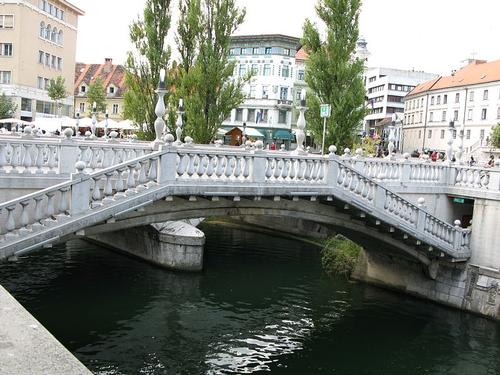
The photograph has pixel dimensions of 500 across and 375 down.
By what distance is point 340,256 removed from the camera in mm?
25844

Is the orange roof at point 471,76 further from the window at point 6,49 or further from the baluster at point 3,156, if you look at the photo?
the baluster at point 3,156

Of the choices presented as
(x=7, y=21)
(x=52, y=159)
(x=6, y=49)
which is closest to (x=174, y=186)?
(x=52, y=159)

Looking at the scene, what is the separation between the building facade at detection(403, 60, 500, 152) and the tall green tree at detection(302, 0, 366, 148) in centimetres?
3783

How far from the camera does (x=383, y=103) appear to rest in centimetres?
11225

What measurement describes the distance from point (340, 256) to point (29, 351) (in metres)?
21.1

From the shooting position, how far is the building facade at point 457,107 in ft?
228

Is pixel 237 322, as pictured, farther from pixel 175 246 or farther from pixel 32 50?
pixel 32 50

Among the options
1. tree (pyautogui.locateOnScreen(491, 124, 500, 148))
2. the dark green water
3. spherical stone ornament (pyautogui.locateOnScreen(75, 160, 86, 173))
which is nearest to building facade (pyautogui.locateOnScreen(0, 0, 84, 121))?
the dark green water

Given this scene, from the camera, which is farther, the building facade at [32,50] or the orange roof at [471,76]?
the orange roof at [471,76]

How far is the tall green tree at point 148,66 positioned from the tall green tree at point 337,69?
835cm

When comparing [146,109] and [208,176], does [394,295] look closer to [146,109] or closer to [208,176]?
[208,176]

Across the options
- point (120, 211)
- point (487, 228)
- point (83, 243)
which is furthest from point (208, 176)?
point (83, 243)

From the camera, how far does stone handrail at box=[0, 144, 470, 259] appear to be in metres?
11.9

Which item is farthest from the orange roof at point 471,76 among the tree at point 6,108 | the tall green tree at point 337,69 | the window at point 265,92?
the tree at point 6,108
